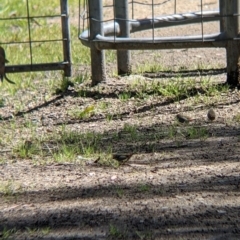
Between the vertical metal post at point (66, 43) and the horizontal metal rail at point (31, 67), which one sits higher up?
the vertical metal post at point (66, 43)

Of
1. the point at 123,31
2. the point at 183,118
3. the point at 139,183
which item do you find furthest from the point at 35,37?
the point at 139,183

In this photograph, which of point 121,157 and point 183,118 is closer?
point 121,157

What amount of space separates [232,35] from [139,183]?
209 centimetres

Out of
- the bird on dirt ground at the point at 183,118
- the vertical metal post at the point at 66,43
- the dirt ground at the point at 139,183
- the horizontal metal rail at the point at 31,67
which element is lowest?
the dirt ground at the point at 139,183

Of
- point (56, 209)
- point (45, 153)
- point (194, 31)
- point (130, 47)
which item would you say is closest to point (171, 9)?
point (194, 31)

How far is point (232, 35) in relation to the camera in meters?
6.12

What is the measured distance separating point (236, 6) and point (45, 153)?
192 cm

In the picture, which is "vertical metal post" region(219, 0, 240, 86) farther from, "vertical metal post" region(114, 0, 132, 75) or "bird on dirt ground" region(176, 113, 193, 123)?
"vertical metal post" region(114, 0, 132, 75)

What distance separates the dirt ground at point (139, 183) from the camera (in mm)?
3816

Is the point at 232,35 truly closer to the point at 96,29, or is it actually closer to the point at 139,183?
the point at 96,29

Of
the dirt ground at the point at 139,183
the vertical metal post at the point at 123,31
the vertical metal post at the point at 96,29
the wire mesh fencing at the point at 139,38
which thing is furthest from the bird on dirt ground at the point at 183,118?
the vertical metal post at the point at 123,31

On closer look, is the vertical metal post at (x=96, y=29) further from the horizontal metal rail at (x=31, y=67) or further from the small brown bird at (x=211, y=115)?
the small brown bird at (x=211, y=115)

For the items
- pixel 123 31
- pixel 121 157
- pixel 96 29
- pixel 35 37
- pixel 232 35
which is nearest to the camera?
pixel 121 157

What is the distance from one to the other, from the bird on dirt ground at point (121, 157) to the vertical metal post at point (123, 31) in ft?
7.34
